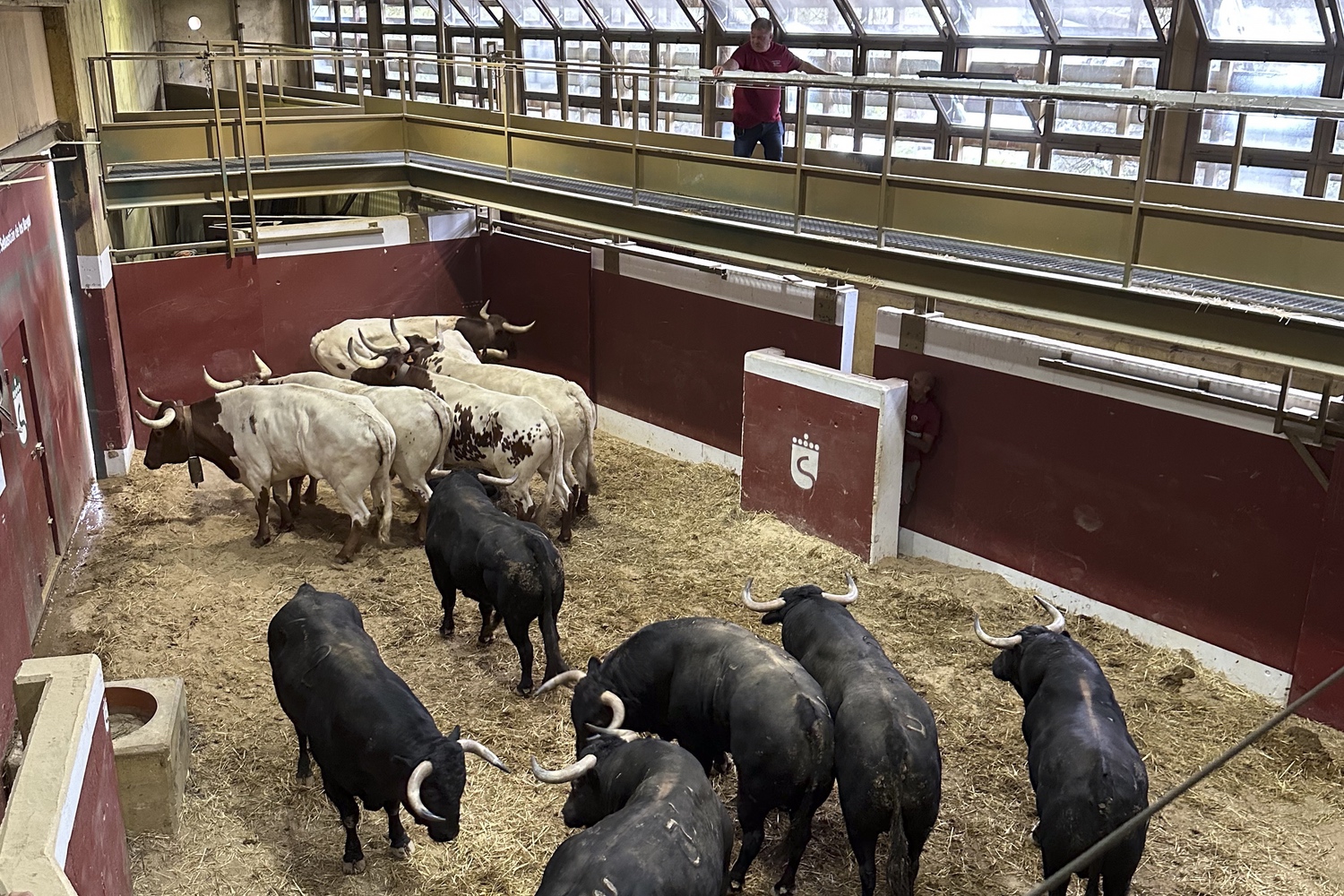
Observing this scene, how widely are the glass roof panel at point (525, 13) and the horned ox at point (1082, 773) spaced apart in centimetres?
1789

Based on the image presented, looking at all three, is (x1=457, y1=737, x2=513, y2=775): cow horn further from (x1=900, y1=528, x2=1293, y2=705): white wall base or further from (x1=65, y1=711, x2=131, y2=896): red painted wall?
(x1=900, y1=528, x2=1293, y2=705): white wall base

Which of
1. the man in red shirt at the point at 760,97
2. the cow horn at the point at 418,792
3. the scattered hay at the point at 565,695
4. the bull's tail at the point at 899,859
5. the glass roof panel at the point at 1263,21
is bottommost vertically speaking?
the scattered hay at the point at 565,695

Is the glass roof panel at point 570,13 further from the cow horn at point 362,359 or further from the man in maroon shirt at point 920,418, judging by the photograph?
the man in maroon shirt at point 920,418

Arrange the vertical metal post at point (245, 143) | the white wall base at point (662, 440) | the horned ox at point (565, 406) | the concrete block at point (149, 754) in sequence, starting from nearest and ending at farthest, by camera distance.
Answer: the concrete block at point (149, 754), the horned ox at point (565, 406), the white wall base at point (662, 440), the vertical metal post at point (245, 143)

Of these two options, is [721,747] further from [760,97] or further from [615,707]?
[760,97]

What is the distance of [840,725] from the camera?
18.0ft

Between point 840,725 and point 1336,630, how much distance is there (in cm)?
363


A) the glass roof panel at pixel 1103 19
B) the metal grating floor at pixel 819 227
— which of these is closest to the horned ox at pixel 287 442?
the metal grating floor at pixel 819 227

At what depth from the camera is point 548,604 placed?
287 inches

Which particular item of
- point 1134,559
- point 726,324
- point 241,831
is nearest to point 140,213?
point 726,324

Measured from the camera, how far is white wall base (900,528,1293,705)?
7.63 m

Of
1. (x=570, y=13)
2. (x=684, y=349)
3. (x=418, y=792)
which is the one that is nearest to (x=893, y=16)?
(x=684, y=349)

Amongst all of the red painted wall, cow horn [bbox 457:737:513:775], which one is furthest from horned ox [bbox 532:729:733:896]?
the red painted wall

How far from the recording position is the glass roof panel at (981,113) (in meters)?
13.9
